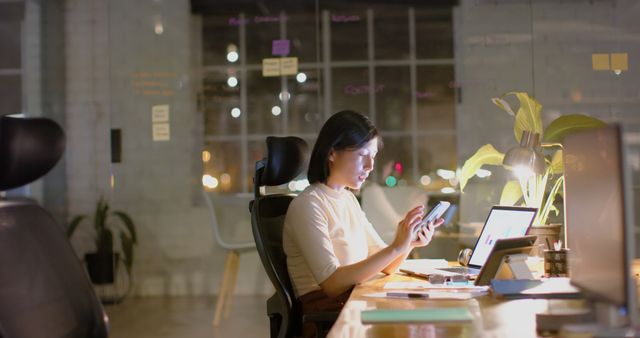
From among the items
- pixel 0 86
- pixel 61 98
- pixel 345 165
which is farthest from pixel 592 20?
pixel 0 86

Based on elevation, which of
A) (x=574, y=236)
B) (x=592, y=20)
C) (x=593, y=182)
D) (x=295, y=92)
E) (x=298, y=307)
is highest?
(x=592, y=20)

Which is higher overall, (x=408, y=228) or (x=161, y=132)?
(x=161, y=132)

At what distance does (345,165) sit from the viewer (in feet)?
8.53

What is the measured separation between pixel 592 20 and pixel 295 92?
2100 millimetres

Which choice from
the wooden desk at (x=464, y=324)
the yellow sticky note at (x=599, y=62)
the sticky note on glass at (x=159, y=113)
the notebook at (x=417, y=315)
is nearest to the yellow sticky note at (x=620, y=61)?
the yellow sticky note at (x=599, y=62)

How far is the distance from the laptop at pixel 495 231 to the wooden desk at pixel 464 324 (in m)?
0.52

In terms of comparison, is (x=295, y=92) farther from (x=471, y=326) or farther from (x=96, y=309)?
(x=471, y=326)

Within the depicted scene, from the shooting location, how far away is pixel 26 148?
187 centimetres

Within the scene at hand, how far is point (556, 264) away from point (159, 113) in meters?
3.56

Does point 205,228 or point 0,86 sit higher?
point 0,86

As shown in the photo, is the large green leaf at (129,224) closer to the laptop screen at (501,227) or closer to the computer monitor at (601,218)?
the laptop screen at (501,227)

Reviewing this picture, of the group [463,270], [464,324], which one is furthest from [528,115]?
[464,324]

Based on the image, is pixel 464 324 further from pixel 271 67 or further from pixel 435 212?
pixel 271 67

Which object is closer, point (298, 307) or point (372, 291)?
point (372, 291)
